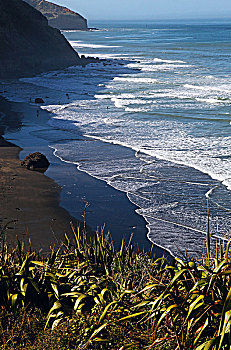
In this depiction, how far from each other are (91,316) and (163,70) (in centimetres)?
4139

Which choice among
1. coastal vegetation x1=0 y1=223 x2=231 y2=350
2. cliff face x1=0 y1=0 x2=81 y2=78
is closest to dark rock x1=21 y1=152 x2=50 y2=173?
coastal vegetation x1=0 y1=223 x2=231 y2=350

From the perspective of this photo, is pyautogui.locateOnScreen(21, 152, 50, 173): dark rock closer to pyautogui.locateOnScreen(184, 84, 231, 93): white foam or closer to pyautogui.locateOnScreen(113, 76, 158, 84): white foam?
pyautogui.locateOnScreen(184, 84, 231, 93): white foam

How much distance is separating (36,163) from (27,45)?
42197 millimetres

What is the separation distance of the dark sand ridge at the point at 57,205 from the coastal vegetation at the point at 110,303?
217cm

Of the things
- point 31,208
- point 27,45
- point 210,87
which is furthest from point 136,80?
point 31,208

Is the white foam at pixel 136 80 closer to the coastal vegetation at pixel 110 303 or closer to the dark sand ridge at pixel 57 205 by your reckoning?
the dark sand ridge at pixel 57 205

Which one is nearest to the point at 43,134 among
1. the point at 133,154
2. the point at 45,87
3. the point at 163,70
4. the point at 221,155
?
the point at 133,154

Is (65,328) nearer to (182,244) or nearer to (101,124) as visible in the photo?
(182,244)

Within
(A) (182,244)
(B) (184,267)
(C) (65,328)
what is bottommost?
(A) (182,244)

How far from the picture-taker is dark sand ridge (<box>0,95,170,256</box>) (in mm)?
8945

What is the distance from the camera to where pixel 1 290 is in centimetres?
520

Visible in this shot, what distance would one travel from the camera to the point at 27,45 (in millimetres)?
52469

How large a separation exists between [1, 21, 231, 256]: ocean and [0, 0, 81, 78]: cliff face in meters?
10.2

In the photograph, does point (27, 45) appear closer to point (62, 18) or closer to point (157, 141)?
point (157, 141)
